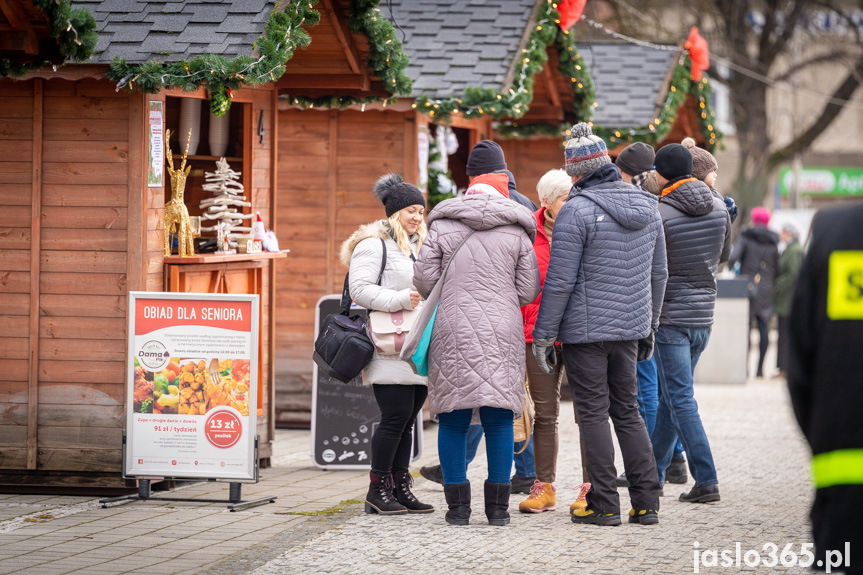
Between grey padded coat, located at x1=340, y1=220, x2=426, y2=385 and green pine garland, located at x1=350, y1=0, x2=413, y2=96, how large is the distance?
186 centimetres

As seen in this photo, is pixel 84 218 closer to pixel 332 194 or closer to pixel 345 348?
pixel 345 348

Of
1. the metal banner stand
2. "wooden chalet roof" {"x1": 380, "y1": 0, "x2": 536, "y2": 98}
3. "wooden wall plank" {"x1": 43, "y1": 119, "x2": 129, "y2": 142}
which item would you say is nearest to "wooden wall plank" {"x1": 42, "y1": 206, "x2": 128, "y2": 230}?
"wooden wall plank" {"x1": 43, "y1": 119, "x2": 129, "y2": 142}

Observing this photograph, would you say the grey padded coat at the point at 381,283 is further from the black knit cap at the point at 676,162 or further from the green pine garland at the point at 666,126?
the green pine garland at the point at 666,126

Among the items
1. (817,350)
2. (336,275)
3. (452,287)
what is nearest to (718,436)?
(336,275)

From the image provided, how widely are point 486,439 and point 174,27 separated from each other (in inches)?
117

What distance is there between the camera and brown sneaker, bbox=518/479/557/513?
6617 millimetres

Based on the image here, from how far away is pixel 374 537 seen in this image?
19.6 feet

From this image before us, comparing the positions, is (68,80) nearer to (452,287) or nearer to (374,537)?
(452,287)

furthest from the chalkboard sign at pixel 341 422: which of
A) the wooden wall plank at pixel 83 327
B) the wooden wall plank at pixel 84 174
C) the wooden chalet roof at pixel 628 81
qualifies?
the wooden chalet roof at pixel 628 81

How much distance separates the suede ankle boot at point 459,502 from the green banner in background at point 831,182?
35543mm

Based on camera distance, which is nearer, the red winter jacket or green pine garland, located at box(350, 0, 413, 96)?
the red winter jacket

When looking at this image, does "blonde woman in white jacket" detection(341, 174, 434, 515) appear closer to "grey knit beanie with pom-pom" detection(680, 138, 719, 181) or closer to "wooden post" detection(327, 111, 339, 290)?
"grey knit beanie with pom-pom" detection(680, 138, 719, 181)

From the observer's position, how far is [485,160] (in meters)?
6.40

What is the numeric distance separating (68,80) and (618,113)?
8183 mm
